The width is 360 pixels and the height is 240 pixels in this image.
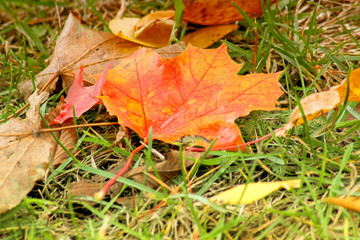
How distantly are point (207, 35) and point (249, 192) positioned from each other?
2.58 ft

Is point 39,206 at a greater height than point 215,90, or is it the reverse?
point 215,90

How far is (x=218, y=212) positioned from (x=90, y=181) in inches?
15.1

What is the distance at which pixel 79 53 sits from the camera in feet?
4.21

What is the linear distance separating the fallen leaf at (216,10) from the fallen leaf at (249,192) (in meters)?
0.75

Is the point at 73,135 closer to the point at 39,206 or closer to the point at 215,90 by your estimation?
A: the point at 39,206

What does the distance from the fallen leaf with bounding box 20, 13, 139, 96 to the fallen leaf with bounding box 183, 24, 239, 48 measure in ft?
0.81

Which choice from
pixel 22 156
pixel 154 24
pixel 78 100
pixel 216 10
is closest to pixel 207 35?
pixel 216 10

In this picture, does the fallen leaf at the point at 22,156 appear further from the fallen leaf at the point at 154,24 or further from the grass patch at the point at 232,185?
the fallen leaf at the point at 154,24

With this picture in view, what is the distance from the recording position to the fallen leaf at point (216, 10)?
132 cm

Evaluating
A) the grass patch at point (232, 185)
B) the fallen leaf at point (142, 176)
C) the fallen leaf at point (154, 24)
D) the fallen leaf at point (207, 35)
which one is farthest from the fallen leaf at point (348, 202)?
the fallen leaf at point (154, 24)

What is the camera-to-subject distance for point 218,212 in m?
0.85

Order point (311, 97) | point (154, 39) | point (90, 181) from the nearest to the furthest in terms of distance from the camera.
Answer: point (311, 97), point (90, 181), point (154, 39)

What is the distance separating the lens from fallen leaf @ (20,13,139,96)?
125 centimetres

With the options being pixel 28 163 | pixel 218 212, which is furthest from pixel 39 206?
pixel 218 212
